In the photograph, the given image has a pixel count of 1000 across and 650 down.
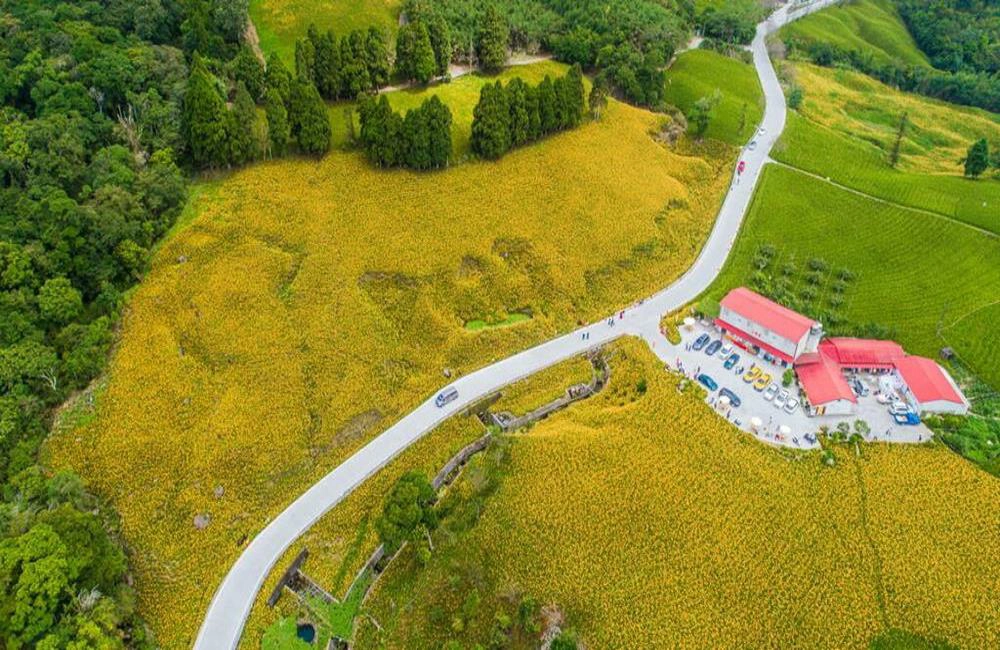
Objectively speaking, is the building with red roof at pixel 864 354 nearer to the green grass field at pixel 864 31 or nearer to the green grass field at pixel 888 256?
the green grass field at pixel 888 256

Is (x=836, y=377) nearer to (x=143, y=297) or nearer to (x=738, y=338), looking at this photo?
(x=738, y=338)

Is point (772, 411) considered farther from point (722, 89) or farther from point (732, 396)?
point (722, 89)

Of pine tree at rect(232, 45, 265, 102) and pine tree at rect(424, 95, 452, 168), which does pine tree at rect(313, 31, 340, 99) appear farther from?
pine tree at rect(424, 95, 452, 168)

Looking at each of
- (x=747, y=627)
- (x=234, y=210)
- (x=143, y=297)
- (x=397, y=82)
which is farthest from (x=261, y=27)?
(x=747, y=627)

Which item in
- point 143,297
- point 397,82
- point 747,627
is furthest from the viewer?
point 397,82

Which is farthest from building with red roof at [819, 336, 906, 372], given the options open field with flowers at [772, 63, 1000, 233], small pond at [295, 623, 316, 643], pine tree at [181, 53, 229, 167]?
pine tree at [181, 53, 229, 167]

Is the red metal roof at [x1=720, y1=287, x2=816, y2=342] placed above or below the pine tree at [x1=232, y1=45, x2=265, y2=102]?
below
